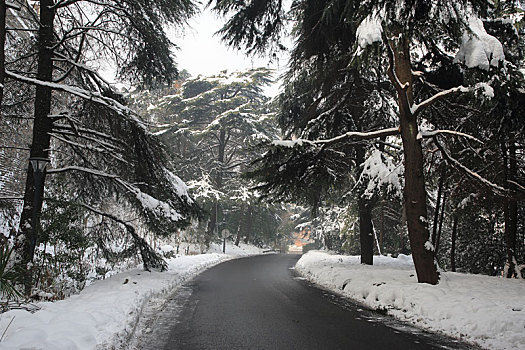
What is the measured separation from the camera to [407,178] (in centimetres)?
891

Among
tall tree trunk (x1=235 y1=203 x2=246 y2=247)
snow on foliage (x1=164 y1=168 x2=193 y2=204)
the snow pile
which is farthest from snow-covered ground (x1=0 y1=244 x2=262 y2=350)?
tall tree trunk (x1=235 y1=203 x2=246 y2=247)

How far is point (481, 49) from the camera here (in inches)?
284

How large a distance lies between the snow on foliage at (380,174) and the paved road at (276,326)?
4.32m

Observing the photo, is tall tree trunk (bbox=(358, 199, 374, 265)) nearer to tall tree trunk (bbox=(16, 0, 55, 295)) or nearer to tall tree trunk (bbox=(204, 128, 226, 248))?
tall tree trunk (bbox=(16, 0, 55, 295))

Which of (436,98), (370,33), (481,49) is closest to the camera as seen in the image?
(370,33)

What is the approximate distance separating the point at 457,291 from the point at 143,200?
24.8 feet

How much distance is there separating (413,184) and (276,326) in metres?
4.85

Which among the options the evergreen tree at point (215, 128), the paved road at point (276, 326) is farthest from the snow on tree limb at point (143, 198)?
the evergreen tree at point (215, 128)

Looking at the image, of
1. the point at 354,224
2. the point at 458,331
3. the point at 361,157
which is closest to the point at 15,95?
the point at 458,331

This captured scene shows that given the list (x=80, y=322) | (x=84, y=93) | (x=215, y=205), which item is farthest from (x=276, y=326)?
(x=215, y=205)

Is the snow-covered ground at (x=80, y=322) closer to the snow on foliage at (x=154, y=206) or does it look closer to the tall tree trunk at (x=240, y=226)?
the snow on foliage at (x=154, y=206)

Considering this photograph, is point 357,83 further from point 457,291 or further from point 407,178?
point 457,291

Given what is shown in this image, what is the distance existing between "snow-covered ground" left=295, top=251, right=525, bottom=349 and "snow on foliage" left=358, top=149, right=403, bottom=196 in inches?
113

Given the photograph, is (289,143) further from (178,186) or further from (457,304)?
(457,304)
